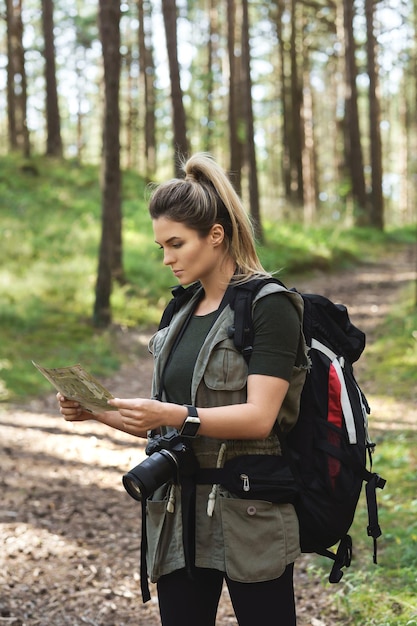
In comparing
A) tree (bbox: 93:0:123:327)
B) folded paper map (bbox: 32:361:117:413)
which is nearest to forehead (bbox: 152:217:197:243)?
folded paper map (bbox: 32:361:117:413)

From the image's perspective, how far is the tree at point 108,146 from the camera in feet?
41.5

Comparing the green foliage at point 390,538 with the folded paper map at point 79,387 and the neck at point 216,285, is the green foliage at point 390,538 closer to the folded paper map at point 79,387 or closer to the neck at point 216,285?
the neck at point 216,285

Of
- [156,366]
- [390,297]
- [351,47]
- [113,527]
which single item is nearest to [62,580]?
[113,527]

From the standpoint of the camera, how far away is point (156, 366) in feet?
8.69

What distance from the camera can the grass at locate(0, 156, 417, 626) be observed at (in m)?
4.66

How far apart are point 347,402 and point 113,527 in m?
3.93

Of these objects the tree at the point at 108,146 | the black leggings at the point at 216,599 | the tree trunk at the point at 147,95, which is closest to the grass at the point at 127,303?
the tree at the point at 108,146

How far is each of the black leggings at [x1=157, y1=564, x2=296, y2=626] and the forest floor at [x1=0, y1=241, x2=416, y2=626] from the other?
1.95 m

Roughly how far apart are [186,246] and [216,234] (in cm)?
11

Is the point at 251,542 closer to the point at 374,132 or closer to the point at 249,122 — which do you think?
the point at 249,122

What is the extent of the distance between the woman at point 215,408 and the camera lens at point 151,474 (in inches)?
3.9

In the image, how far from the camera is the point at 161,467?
2.36 metres

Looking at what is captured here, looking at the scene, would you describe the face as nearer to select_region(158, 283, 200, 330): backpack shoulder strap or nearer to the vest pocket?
select_region(158, 283, 200, 330): backpack shoulder strap

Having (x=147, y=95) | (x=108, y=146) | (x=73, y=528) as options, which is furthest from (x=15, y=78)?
(x=73, y=528)
